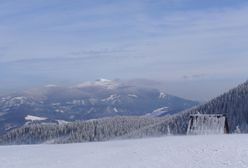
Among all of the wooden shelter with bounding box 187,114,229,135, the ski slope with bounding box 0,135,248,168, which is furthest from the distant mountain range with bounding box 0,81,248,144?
the ski slope with bounding box 0,135,248,168

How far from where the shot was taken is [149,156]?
95.6 feet

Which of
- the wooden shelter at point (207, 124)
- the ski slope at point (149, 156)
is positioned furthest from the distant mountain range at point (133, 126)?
the ski slope at point (149, 156)

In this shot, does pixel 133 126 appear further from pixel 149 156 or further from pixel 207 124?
pixel 149 156

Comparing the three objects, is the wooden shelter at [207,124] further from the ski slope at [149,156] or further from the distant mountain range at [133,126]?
the distant mountain range at [133,126]

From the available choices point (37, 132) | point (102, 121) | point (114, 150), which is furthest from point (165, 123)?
point (114, 150)

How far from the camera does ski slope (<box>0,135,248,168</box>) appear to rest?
2647cm

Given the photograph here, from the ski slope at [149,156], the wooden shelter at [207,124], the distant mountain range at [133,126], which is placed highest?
the ski slope at [149,156]

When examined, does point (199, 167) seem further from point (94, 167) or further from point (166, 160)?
point (94, 167)

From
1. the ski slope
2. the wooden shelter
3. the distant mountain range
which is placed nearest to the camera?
the ski slope

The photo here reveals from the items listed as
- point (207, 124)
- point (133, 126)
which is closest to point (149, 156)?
point (207, 124)

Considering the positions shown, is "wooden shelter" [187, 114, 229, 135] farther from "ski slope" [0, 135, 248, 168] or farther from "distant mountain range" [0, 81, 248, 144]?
"distant mountain range" [0, 81, 248, 144]

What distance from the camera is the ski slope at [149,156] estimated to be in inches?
1042

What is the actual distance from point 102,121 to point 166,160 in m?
146

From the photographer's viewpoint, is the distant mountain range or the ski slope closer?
the ski slope
